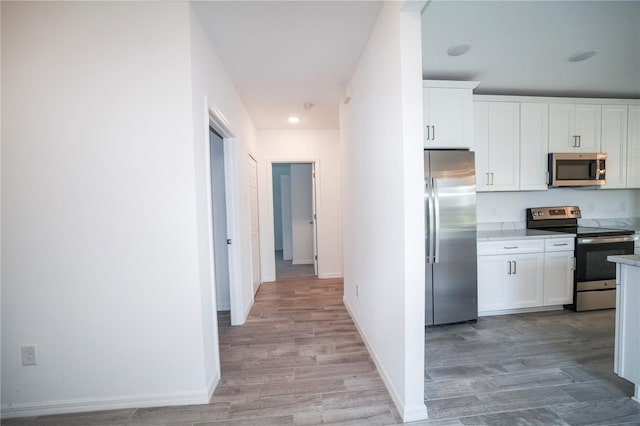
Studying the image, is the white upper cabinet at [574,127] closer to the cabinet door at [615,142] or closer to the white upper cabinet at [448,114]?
the cabinet door at [615,142]

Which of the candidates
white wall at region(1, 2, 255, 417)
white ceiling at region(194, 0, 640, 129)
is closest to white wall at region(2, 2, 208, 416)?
white wall at region(1, 2, 255, 417)

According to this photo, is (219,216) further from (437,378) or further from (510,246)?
(510,246)

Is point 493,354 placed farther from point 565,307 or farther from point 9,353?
point 9,353

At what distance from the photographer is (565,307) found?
118 inches

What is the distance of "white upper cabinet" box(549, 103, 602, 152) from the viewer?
3.10 m

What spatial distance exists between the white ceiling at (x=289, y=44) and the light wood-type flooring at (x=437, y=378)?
2.53 m

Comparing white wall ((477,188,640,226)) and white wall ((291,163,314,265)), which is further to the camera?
white wall ((291,163,314,265))

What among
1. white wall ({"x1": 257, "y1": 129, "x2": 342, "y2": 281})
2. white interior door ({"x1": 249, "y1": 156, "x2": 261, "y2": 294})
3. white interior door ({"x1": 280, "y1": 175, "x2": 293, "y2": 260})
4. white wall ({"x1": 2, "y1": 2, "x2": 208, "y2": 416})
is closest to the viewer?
white wall ({"x1": 2, "y1": 2, "x2": 208, "y2": 416})

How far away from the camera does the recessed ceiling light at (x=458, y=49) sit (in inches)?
85.4

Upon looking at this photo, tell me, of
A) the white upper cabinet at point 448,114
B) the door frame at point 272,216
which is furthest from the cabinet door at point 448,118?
the door frame at point 272,216

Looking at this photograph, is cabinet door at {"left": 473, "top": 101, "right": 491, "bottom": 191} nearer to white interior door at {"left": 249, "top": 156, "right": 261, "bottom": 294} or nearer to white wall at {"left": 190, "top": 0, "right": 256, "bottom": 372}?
white wall at {"left": 190, "top": 0, "right": 256, "bottom": 372}

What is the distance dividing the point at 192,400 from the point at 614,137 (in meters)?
5.14

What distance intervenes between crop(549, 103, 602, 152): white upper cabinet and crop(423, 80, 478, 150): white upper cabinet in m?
1.35

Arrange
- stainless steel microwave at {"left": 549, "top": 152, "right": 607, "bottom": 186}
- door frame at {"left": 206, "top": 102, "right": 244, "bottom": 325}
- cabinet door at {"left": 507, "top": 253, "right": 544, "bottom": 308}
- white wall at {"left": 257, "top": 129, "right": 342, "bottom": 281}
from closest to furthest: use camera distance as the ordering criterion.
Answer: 1. door frame at {"left": 206, "top": 102, "right": 244, "bottom": 325}
2. cabinet door at {"left": 507, "top": 253, "right": 544, "bottom": 308}
3. stainless steel microwave at {"left": 549, "top": 152, "right": 607, "bottom": 186}
4. white wall at {"left": 257, "top": 129, "right": 342, "bottom": 281}
